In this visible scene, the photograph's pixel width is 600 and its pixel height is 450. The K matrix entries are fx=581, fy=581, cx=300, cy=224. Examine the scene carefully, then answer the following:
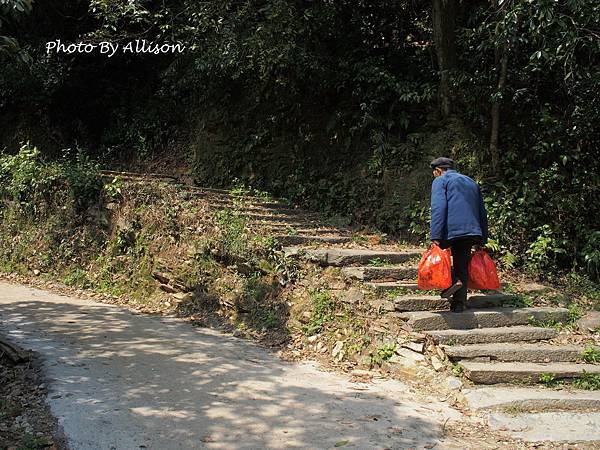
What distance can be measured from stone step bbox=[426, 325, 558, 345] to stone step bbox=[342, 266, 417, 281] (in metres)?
1.22

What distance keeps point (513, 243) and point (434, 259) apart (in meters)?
2.88

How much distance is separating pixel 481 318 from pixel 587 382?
3.90ft

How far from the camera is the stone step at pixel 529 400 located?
492cm

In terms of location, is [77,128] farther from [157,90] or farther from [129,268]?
[129,268]

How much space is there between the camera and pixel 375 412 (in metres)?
4.81

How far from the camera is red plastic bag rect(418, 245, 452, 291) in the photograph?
237 inches

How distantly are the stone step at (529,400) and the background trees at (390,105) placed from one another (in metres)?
3.32

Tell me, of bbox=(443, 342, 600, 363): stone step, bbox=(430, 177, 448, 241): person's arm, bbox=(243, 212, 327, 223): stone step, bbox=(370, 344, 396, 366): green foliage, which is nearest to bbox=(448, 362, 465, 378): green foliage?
bbox=(443, 342, 600, 363): stone step

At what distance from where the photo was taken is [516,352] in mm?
5762

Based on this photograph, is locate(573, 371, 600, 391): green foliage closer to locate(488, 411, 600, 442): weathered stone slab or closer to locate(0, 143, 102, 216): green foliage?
locate(488, 411, 600, 442): weathered stone slab

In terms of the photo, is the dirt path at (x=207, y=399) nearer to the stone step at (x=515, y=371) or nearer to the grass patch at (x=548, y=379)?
the stone step at (x=515, y=371)

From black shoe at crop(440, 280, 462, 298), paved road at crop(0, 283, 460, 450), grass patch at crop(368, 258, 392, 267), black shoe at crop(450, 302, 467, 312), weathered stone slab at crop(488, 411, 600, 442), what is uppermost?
grass patch at crop(368, 258, 392, 267)

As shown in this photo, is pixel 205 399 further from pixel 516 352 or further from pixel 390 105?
pixel 390 105

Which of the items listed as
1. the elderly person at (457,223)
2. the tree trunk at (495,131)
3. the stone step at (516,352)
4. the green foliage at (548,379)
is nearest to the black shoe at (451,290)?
the elderly person at (457,223)
